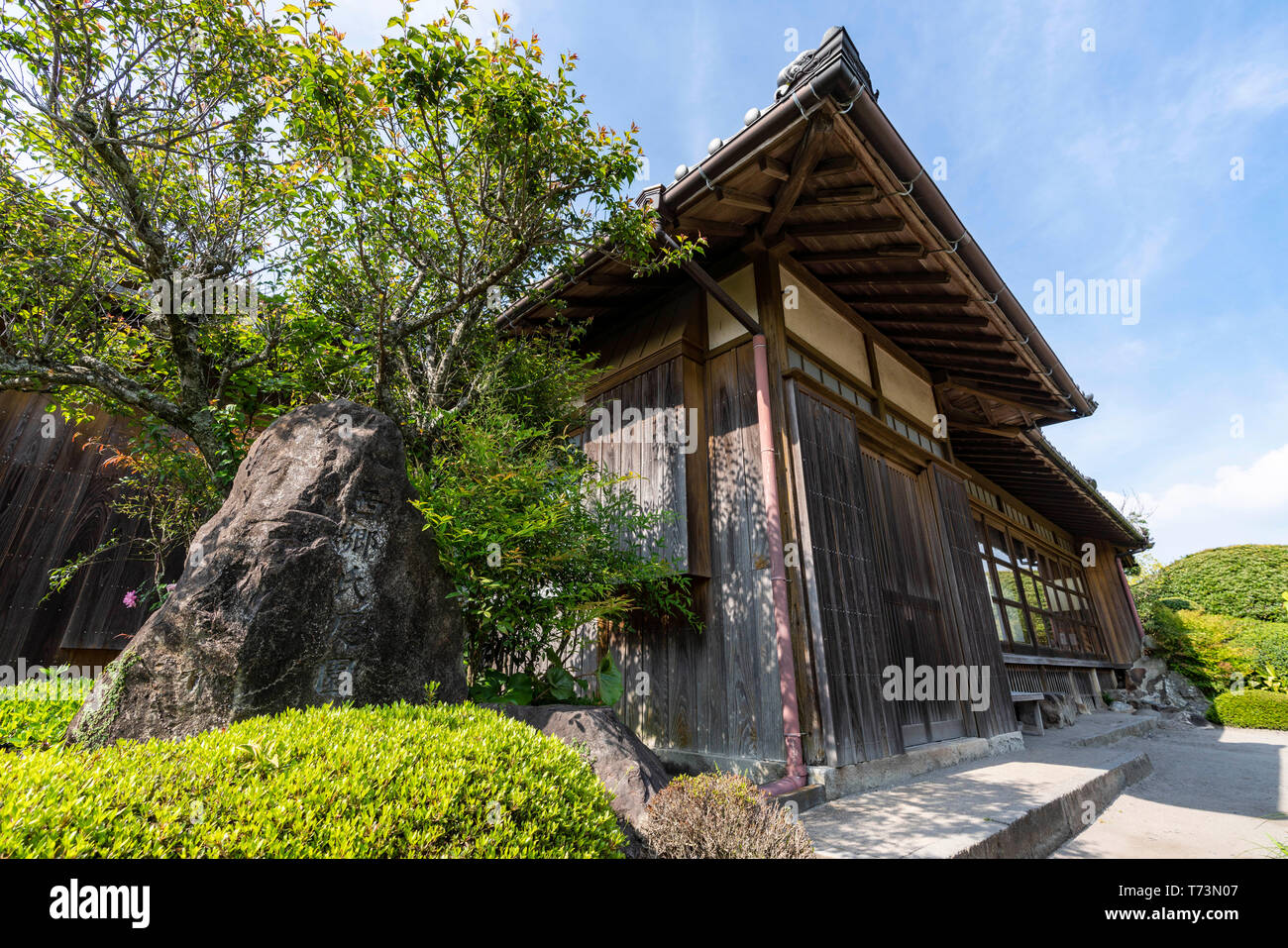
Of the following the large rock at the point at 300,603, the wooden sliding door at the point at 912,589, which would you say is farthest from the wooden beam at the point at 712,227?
the large rock at the point at 300,603

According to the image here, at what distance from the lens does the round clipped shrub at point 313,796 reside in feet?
4.55

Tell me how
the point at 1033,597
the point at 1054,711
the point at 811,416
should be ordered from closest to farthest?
the point at 811,416, the point at 1054,711, the point at 1033,597

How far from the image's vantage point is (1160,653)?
48.8ft

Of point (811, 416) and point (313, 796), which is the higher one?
point (811, 416)

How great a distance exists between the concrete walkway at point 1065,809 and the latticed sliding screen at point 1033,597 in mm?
2714

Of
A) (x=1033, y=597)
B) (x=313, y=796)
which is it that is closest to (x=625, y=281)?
(x=313, y=796)

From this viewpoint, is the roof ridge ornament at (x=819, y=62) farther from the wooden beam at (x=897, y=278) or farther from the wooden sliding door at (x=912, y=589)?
the wooden sliding door at (x=912, y=589)

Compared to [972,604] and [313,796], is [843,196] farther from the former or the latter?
[313,796]

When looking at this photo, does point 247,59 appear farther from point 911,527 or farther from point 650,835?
point 911,527

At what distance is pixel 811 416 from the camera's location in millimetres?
5555

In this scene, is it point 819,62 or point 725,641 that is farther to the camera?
point 725,641

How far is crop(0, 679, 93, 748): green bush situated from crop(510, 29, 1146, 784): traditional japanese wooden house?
14.3 feet

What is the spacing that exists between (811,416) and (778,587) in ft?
6.08
